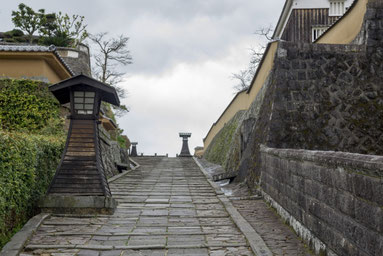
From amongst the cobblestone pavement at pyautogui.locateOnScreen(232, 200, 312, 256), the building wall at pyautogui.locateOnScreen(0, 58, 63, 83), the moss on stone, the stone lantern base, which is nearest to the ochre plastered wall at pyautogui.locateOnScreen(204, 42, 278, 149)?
the moss on stone

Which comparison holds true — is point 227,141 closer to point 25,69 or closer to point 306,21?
point 306,21

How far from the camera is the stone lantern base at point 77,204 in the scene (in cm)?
684

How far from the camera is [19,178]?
18.1 feet

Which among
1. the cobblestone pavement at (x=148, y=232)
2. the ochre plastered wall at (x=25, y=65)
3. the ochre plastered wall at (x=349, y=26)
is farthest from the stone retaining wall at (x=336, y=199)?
the ochre plastered wall at (x=25, y=65)

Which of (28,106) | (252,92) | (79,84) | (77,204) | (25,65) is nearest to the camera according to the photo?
(77,204)

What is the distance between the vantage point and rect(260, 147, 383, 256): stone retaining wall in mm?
3010

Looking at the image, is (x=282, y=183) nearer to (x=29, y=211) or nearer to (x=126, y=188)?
(x=29, y=211)

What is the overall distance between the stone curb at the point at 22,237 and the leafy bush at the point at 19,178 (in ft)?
0.33

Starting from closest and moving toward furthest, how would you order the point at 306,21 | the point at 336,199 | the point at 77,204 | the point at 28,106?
the point at 336,199, the point at 77,204, the point at 28,106, the point at 306,21

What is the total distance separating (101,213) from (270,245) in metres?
3.66

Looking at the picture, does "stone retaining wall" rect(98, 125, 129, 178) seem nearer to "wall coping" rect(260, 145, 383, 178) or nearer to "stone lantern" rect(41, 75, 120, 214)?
"stone lantern" rect(41, 75, 120, 214)

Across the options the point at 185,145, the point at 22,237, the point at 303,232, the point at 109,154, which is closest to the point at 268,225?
the point at 303,232

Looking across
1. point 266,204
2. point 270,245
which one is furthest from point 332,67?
point 270,245

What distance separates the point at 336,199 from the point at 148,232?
3200mm
